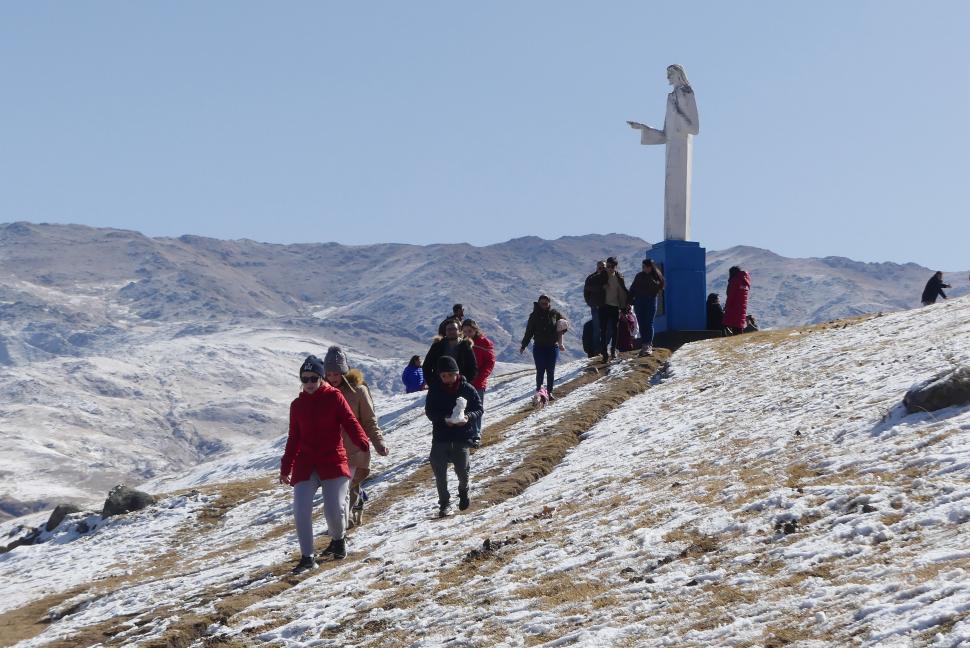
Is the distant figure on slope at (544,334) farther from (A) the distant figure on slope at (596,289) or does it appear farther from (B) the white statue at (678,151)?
(B) the white statue at (678,151)

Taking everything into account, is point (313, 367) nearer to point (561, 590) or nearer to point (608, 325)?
point (561, 590)

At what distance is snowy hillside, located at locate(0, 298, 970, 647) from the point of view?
8.50 meters

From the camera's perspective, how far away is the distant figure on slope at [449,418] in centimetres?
1550

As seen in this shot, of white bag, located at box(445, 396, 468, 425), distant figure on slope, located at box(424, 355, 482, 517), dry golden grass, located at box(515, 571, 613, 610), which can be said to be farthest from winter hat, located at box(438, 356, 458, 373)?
dry golden grass, located at box(515, 571, 613, 610)

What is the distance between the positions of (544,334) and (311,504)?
12.6 meters

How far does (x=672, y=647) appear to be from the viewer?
26.7ft

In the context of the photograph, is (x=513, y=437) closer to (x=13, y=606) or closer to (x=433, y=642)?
(x=13, y=606)

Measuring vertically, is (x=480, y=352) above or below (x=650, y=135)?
below

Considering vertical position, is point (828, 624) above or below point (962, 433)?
below

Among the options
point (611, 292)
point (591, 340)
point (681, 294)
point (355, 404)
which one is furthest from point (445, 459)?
point (681, 294)

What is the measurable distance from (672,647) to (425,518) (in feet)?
27.1

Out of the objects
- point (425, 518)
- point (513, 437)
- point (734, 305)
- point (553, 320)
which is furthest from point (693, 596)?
point (734, 305)

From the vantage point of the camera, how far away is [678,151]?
117 feet

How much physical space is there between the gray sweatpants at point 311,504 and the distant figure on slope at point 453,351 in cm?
321
